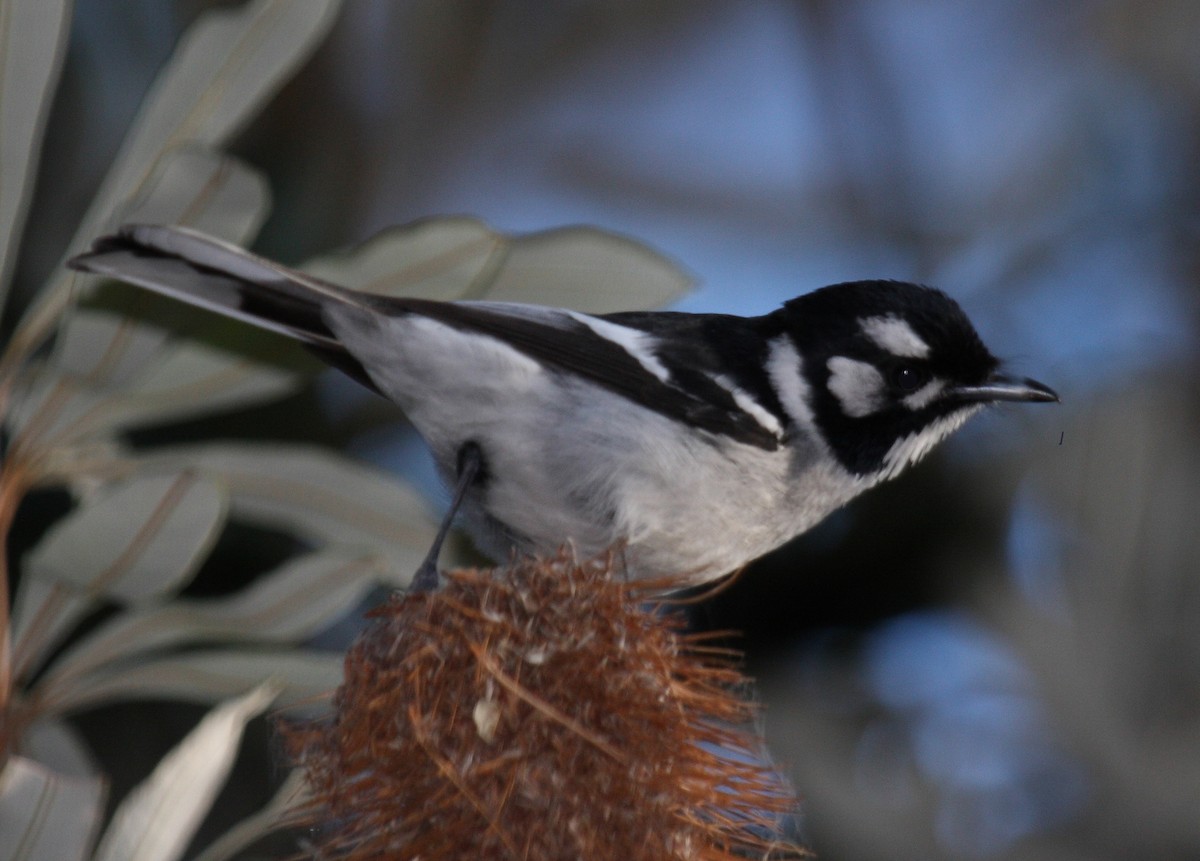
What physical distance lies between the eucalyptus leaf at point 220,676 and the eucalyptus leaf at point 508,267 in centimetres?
60

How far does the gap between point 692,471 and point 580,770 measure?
658 millimetres

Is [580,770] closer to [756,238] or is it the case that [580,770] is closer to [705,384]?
[705,384]

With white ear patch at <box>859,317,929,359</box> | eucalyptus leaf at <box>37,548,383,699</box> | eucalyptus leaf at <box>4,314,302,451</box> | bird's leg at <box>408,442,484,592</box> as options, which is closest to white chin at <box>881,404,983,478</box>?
white ear patch at <box>859,317,929,359</box>

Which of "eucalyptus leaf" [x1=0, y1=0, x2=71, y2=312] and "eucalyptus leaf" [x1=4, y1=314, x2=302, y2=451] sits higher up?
"eucalyptus leaf" [x1=0, y1=0, x2=71, y2=312]

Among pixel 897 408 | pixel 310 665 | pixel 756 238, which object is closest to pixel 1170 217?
pixel 756 238

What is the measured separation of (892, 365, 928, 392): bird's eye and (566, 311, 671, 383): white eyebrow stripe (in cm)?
42

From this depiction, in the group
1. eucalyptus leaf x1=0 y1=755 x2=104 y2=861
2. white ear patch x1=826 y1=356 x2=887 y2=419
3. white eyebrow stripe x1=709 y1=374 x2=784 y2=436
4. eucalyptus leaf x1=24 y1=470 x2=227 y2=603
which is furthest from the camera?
white ear patch x1=826 y1=356 x2=887 y2=419

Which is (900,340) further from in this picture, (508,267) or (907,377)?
(508,267)

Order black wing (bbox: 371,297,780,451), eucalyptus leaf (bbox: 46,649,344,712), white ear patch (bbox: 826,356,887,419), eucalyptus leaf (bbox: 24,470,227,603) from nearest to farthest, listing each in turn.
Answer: eucalyptus leaf (bbox: 24,470,227,603)
eucalyptus leaf (bbox: 46,649,344,712)
black wing (bbox: 371,297,780,451)
white ear patch (bbox: 826,356,887,419)

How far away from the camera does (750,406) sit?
2318 millimetres

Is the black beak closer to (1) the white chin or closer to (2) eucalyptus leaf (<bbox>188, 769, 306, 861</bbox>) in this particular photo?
(1) the white chin

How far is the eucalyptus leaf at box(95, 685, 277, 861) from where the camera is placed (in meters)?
1.64

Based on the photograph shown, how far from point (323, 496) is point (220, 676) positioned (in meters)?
0.32

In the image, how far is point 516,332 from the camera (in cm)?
222
